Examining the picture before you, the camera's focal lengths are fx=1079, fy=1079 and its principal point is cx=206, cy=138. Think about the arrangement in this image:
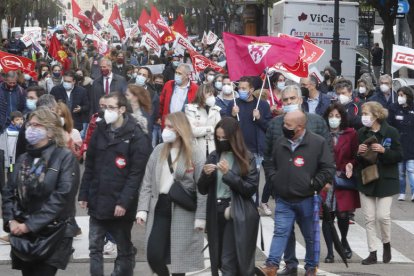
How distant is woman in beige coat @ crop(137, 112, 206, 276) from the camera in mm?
8633

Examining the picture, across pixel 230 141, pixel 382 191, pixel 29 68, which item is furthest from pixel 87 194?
pixel 29 68

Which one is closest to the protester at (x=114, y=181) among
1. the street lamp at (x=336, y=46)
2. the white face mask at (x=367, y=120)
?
the white face mask at (x=367, y=120)

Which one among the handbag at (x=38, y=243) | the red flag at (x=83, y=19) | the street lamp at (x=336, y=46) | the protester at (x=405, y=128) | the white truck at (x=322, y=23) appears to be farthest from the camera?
the red flag at (x=83, y=19)

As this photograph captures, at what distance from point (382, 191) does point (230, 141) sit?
2.78 metres

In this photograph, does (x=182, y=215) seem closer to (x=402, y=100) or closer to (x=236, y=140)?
(x=236, y=140)

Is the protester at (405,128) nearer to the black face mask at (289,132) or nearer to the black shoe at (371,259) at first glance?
the black shoe at (371,259)

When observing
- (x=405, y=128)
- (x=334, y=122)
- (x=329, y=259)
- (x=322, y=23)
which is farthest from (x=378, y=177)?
(x=322, y=23)

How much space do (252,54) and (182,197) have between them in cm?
547

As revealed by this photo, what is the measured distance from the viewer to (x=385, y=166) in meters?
10.9

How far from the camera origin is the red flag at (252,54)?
1379 cm

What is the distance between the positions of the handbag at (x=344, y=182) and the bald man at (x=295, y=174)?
1.44m

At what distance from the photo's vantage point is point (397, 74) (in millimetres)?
35219

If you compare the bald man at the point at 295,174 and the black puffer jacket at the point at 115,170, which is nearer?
the black puffer jacket at the point at 115,170

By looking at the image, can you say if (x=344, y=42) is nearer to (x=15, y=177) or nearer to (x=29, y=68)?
(x=29, y=68)
